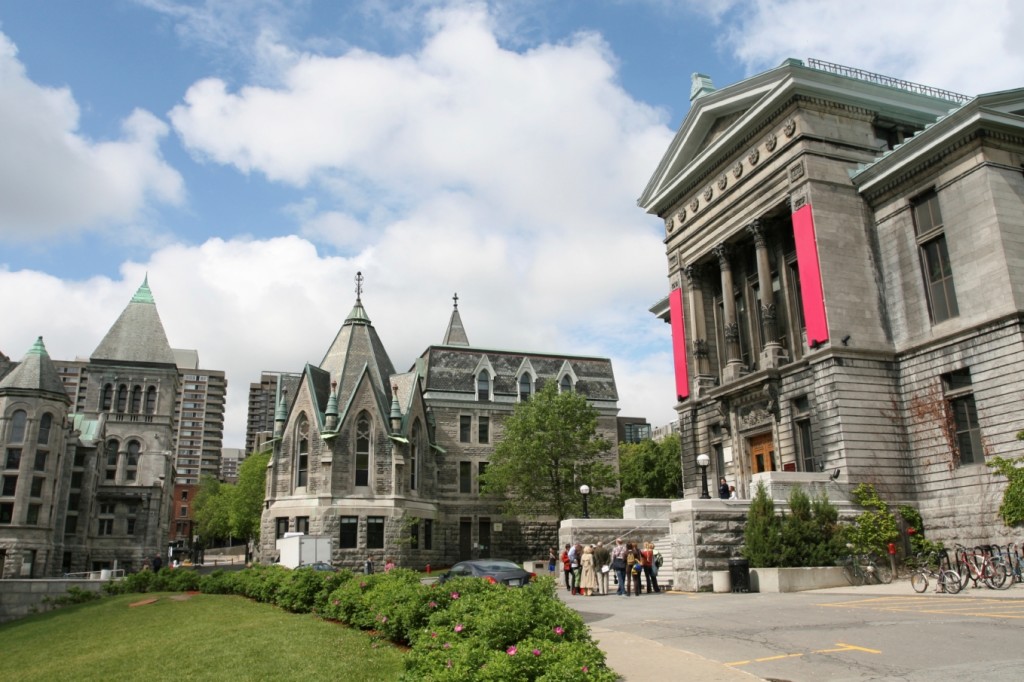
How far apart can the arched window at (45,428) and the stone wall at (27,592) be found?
2218 centimetres

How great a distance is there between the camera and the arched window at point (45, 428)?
62688 mm

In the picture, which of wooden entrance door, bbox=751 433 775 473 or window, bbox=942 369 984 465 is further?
wooden entrance door, bbox=751 433 775 473

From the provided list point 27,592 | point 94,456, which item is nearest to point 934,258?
point 27,592

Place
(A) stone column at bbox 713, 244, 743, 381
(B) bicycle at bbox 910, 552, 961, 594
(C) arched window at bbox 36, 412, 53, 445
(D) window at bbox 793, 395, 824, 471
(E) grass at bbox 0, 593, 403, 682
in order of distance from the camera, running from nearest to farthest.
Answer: (E) grass at bbox 0, 593, 403, 682, (B) bicycle at bbox 910, 552, 961, 594, (D) window at bbox 793, 395, 824, 471, (A) stone column at bbox 713, 244, 743, 381, (C) arched window at bbox 36, 412, 53, 445

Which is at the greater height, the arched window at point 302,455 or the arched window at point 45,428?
the arched window at point 45,428

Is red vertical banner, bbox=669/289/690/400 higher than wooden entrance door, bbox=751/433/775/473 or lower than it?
higher

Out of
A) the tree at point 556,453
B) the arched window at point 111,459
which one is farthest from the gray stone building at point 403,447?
the arched window at point 111,459

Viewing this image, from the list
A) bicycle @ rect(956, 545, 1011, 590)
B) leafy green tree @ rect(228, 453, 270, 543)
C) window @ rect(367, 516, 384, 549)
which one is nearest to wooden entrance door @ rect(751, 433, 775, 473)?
bicycle @ rect(956, 545, 1011, 590)

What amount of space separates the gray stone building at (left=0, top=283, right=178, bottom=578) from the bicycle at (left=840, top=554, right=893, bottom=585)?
6000cm

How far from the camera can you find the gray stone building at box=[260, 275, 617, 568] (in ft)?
155

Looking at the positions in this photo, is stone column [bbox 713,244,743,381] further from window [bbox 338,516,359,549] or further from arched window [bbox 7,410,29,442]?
arched window [bbox 7,410,29,442]

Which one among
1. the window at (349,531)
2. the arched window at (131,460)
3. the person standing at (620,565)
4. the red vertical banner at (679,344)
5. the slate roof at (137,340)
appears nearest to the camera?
the person standing at (620,565)

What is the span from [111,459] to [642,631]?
250 feet

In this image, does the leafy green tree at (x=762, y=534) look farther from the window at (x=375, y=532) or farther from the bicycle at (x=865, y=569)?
the window at (x=375, y=532)
